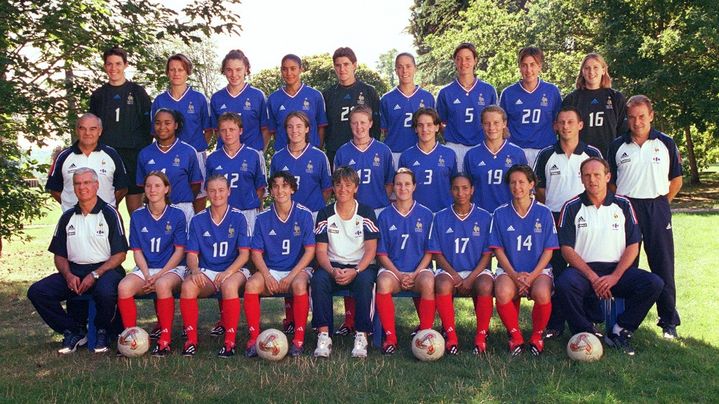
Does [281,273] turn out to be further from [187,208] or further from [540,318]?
[540,318]

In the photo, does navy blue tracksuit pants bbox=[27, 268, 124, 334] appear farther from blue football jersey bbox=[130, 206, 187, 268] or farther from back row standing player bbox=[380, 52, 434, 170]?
back row standing player bbox=[380, 52, 434, 170]

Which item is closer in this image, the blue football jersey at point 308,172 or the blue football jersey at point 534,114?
the blue football jersey at point 308,172

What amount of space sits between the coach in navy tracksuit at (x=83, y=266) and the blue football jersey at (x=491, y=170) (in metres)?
3.45

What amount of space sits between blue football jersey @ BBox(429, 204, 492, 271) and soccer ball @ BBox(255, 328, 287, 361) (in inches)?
63.2

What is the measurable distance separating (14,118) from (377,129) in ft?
17.2

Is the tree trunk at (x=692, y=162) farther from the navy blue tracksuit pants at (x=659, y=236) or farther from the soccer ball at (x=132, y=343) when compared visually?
the soccer ball at (x=132, y=343)

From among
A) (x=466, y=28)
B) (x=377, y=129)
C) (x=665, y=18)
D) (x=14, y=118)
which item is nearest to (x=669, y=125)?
(x=665, y=18)

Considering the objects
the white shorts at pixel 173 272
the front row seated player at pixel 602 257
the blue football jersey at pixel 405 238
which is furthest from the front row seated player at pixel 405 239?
the white shorts at pixel 173 272

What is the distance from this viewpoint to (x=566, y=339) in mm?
6250

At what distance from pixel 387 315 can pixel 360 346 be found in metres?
0.37

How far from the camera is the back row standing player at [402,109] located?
24.2 feet

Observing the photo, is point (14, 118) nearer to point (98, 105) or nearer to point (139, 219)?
point (98, 105)

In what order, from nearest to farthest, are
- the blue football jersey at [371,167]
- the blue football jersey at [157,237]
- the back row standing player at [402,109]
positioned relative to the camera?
1. the blue football jersey at [157,237]
2. the blue football jersey at [371,167]
3. the back row standing player at [402,109]

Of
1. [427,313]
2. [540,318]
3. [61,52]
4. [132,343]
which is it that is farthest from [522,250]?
[61,52]
